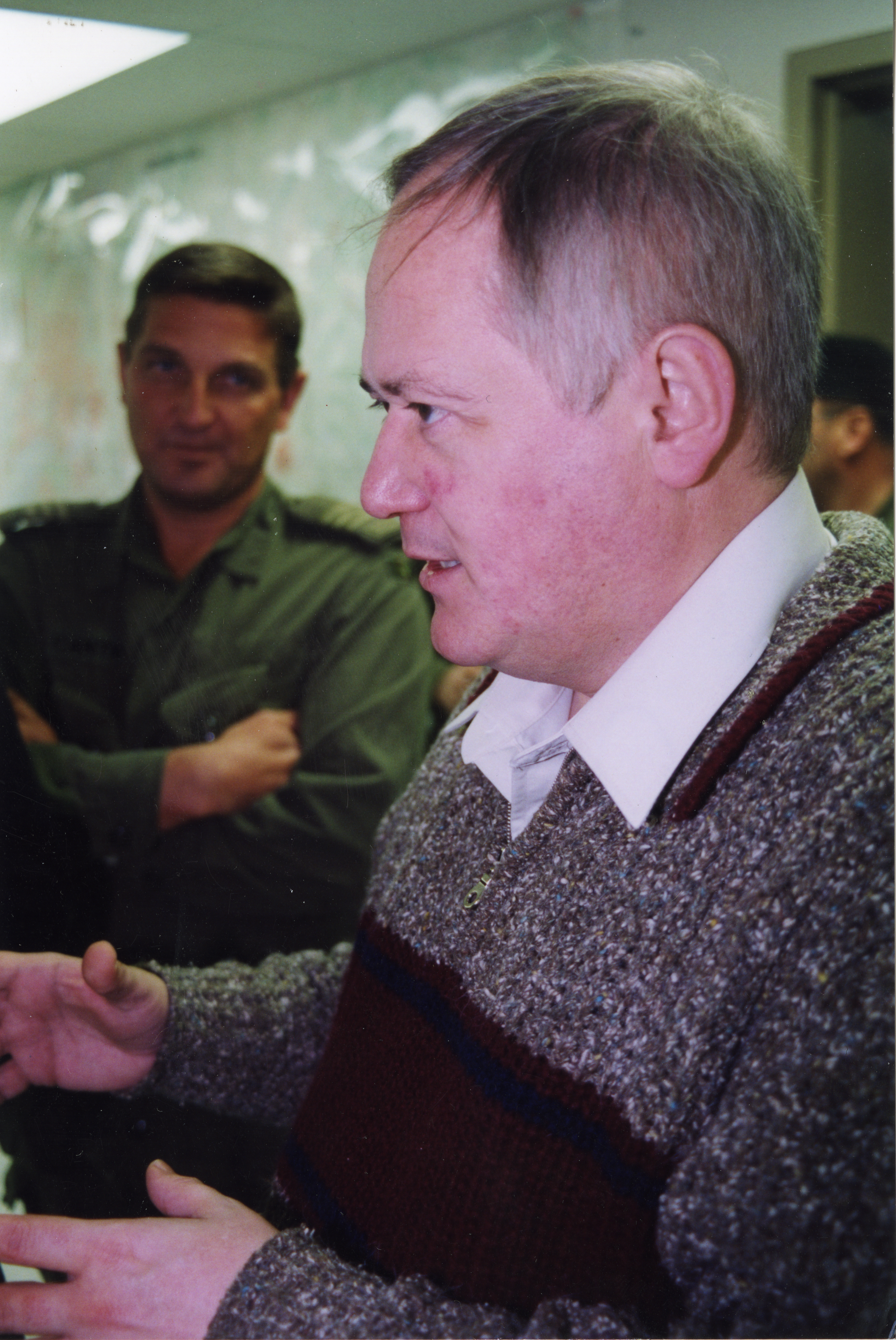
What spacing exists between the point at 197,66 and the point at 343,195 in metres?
0.46

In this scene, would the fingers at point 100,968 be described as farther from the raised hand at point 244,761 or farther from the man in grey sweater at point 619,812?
the raised hand at point 244,761

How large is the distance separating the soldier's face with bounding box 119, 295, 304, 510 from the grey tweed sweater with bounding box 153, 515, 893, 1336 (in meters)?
0.70

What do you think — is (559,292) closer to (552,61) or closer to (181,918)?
(552,61)

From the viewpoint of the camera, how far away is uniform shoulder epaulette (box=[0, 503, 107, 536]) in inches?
46.2

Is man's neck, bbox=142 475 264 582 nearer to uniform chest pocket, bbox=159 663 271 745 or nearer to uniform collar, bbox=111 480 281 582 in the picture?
uniform collar, bbox=111 480 281 582

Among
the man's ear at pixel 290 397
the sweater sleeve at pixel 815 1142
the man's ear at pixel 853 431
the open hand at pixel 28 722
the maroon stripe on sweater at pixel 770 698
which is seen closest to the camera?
the sweater sleeve at pixel 815 1142

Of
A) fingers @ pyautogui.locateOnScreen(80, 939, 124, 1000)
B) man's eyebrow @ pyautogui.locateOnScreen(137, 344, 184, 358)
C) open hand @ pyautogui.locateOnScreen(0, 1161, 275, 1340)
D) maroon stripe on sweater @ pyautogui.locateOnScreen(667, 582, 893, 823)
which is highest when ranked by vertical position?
man's eyebrow @ pyautogui.locateOnScreen(137, 344, 184, 358)

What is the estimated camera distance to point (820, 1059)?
497 millimetres

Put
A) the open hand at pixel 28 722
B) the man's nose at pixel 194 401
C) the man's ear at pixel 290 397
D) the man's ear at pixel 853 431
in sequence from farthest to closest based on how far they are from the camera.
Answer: the man's ear at pixel 290 397 < the man's nose at pixel 194 401 < the open hand at pixel 28 722 < the man's ear at pixel 853 431

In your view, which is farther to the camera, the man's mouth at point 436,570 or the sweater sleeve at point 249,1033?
the sweater sleeve at point 249,1033

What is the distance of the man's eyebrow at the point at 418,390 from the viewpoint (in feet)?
2.21

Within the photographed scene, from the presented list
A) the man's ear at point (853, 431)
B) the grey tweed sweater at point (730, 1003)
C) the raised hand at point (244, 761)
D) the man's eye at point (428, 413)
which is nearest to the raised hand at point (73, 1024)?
the grey tweed sweater at point (730, 1003)

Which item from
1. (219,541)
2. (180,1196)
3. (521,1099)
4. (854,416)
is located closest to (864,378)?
(854,416)

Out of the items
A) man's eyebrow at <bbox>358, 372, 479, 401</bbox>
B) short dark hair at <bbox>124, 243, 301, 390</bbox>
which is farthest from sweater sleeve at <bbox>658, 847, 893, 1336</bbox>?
short dark hair at <bbox>124, 243, 301, 390</bbox>
